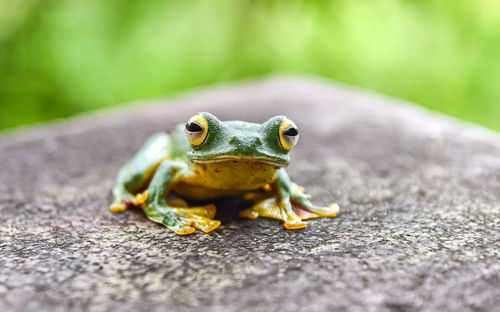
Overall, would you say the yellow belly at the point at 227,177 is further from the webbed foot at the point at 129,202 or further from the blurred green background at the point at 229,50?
the blurred green background at the point at 229,50

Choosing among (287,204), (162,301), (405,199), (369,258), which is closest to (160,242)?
(162,301)

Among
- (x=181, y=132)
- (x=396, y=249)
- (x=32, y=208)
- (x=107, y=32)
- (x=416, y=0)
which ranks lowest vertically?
(x=32, y=208)

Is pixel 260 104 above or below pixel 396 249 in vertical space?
above

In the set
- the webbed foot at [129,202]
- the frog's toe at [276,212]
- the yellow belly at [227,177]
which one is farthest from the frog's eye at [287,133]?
the webbed foot at [129,202]

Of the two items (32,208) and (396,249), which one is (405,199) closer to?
(396,249)

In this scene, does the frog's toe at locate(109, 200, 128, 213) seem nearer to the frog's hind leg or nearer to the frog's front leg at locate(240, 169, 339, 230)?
the frog's hind leg

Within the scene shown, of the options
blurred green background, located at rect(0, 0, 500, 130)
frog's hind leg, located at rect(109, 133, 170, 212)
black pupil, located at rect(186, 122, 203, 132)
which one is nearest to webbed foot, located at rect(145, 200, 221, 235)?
frog's hind leg, located at rect(109, 133, 170, 212)
